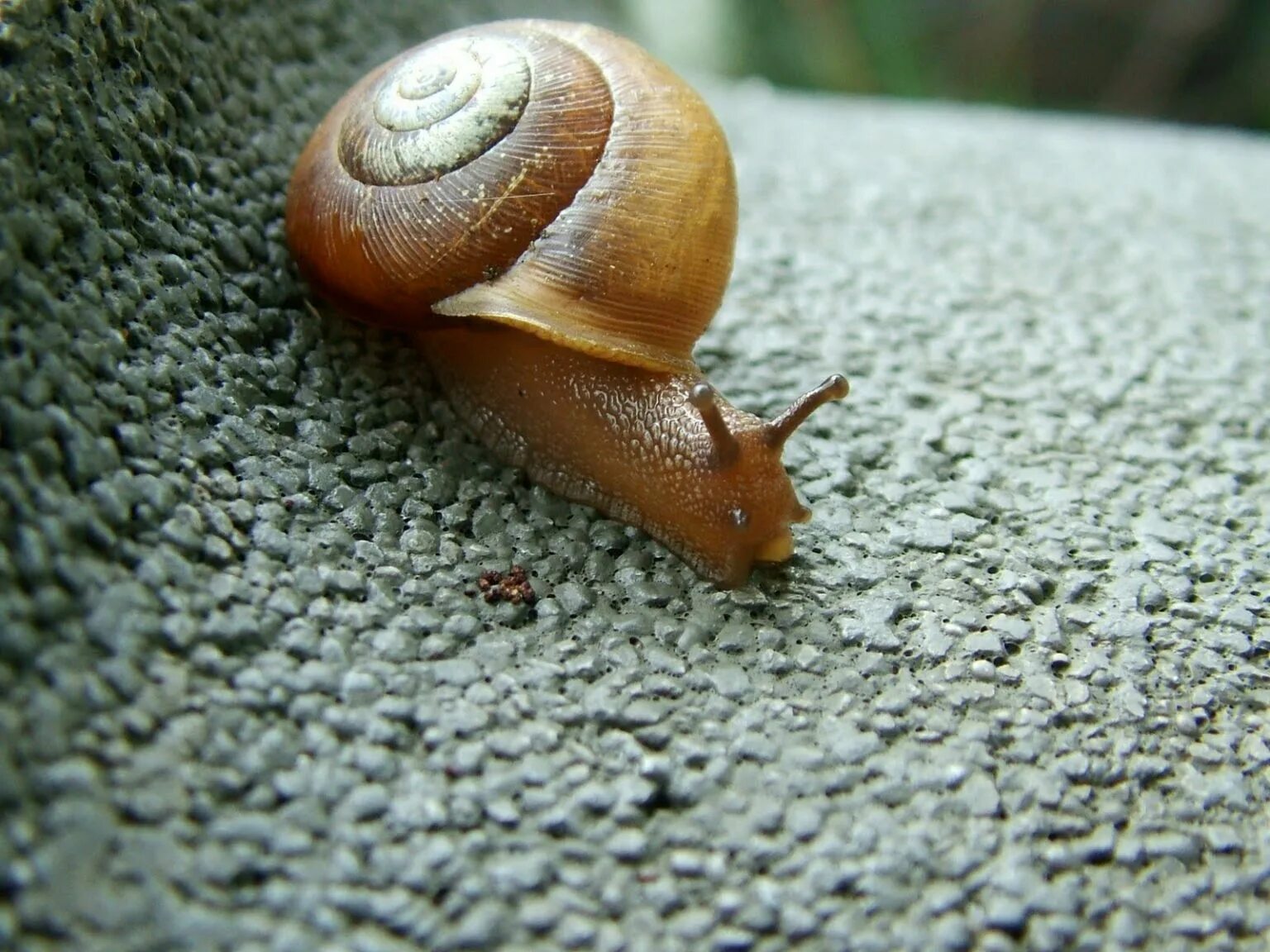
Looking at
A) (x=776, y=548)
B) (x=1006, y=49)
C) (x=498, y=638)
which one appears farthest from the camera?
(x=1006, y=49)

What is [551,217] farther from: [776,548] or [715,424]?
[776,548]

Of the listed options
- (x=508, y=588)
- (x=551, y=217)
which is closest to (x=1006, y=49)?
(x=551, y=217)

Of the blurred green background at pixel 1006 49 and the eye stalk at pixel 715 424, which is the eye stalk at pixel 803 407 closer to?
the eye stalk at pixel 715 424

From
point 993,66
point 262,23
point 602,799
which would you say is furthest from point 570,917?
point 993,66

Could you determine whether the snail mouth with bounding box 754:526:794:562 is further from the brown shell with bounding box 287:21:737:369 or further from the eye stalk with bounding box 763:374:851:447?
the brown shell with bounding box 287:21:737:369

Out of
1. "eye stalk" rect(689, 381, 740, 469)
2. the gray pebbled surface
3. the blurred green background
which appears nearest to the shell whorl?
the gray pebbled surface

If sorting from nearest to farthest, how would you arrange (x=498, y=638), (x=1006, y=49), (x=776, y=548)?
(x=498, y=638), (x=776, y=548), (x=1006, y=49)
